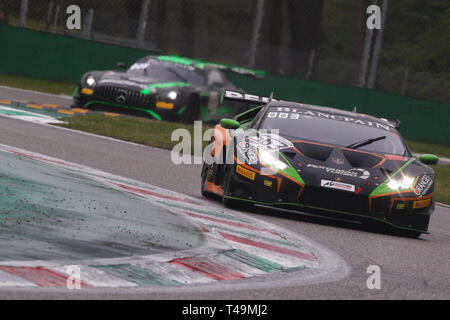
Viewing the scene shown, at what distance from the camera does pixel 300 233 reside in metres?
8.59

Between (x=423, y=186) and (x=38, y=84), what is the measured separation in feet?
56.5

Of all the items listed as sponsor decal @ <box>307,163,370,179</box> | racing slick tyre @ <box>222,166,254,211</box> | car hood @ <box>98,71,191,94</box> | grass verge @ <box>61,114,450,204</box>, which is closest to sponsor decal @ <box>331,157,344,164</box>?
sponsor decal @ <box>307,163,370,179</box>

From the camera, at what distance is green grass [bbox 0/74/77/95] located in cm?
2445

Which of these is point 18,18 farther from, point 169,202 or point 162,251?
point 162,251

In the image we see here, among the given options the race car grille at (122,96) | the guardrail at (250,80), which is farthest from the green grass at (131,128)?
the guardrail at (250,80)

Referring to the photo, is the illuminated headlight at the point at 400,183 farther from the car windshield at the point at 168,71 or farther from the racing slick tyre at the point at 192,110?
the car windshield at the point at 168,71

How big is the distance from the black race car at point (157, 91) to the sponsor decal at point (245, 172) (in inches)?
372

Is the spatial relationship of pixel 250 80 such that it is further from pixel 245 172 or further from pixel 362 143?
pixel 245 172

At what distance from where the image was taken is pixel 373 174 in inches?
373

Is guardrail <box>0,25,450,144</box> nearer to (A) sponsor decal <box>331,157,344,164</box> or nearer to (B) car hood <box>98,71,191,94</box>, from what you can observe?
(B) car hood <box>98,71,191,94</box>

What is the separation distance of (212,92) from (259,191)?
36.3 ft

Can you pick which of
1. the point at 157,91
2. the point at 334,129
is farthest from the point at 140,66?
the point at 334,129

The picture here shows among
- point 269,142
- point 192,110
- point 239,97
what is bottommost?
point 192,110

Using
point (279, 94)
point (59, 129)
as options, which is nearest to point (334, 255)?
point (59, 129)
